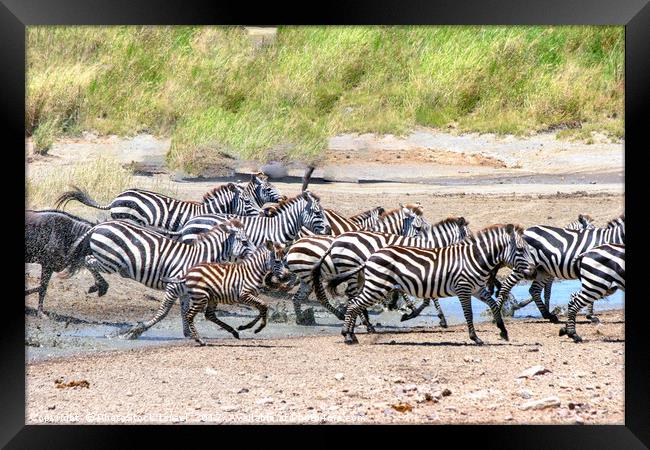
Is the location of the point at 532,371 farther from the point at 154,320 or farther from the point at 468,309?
the point at 154,320

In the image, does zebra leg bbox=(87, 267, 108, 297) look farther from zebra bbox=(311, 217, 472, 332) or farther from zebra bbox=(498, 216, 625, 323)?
zebra bbox=(498, 216, 625, 323)

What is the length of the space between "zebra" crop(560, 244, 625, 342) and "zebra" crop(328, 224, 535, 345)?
0.60 metres

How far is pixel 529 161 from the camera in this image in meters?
13.8

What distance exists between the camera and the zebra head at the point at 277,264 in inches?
506

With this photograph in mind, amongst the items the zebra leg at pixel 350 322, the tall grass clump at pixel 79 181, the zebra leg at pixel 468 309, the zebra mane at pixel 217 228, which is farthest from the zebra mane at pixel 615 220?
the tall grass clump at pixel 79 181

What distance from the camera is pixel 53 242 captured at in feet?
43.8

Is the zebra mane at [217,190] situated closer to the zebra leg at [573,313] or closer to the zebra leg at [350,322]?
the zebra leg at [350,322]

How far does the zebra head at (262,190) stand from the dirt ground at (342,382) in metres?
1.54

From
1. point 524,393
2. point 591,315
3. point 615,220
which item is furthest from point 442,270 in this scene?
point 615,220

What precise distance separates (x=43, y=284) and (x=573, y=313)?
4986 mm

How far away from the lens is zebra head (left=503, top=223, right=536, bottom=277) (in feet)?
42.5

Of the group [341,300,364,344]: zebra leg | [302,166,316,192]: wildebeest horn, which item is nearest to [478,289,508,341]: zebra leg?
[341,300,364,344]: zebra leg

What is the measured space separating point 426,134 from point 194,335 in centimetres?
313
